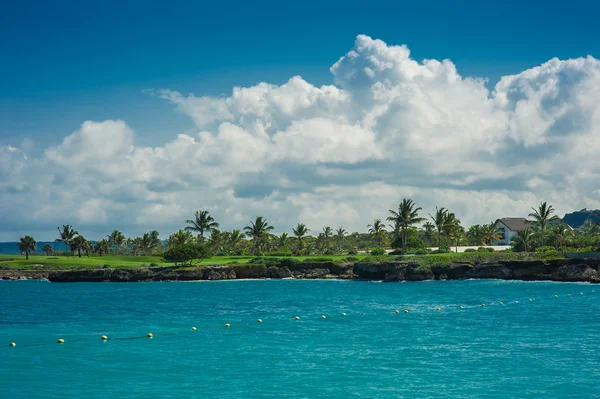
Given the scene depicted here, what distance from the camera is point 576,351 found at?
123ft

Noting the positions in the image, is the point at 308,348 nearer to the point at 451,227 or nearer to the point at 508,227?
the point at 451,227

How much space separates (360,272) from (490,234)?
7402 cm

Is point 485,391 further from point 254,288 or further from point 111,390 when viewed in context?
point 254,288

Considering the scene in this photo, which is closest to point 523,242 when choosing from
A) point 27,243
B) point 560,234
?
point 560,234

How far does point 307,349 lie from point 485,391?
14.5 m

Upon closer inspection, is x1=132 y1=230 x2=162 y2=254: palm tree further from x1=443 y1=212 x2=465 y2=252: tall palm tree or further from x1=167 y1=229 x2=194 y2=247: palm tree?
x1=443 y1=212 x2=465 y2=252: tall palm tree

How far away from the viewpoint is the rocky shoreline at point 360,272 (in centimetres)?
10281

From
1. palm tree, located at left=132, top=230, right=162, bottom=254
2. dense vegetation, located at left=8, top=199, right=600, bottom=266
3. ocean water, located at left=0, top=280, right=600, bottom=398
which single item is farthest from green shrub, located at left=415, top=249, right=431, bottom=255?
palm tree, located at left=132, top=230, right=162, bottom=254

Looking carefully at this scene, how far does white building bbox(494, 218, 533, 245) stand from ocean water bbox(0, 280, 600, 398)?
354ft

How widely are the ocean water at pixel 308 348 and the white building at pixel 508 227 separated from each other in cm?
10802

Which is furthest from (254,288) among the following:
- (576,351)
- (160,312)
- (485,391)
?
(485,391)

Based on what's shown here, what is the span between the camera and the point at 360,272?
118 metres

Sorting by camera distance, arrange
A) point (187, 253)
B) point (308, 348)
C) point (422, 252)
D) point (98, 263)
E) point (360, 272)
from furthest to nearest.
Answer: point (98, 263) < point (422, 252) < point (187, 253) < point (360, 272) < point (308, 348)

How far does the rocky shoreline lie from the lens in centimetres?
10281
